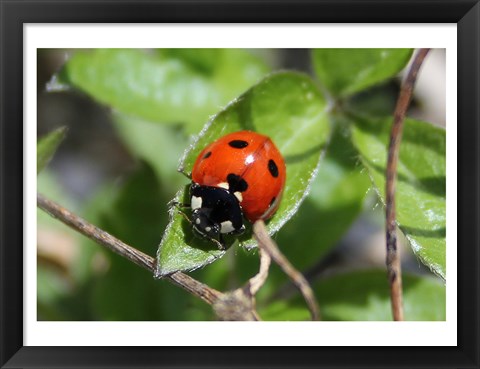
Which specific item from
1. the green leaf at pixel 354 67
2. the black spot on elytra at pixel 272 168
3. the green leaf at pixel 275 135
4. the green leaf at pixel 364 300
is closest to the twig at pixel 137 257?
the green leaf at pixel 275 135

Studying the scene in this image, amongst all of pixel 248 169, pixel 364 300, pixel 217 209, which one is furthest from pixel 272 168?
pixel 364 300

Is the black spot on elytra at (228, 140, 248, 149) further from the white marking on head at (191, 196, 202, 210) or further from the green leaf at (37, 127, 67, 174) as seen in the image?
the green leaf at (37, 127, 67, 174)

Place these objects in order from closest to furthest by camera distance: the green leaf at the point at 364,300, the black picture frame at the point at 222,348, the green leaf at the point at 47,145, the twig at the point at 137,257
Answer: the twig at the point at 137,257, the black picture frame at the point at 222,348, the green leaf at the point at 47,145, the green leaf at the point at 364,300

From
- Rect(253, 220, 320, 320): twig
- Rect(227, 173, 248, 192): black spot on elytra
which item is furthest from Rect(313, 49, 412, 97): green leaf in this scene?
Rect(253, 220, 320, 320): twig

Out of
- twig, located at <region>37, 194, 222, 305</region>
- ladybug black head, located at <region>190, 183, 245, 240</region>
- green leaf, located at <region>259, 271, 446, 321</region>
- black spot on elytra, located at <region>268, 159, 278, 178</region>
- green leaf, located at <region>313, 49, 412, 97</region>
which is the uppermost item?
green leaf, located at <region>313, 49, 412, 97</region>

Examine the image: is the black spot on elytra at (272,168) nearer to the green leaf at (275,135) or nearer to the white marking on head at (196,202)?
the green leaf at (275,135)

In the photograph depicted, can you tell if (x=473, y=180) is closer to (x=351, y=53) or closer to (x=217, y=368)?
(x=351, y=53)
